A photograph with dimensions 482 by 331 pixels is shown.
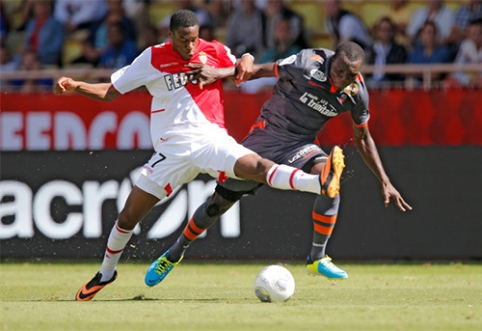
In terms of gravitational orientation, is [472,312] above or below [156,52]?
below

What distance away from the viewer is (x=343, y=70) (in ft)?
25.5

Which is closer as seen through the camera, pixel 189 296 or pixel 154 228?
pixel 189 296

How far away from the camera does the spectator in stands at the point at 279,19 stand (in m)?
14.1

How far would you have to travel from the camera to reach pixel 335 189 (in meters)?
6.96

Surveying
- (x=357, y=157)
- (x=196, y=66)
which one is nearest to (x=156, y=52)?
(x=196, y=66)

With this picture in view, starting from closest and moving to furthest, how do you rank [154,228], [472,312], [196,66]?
1. [472,312]
2. [196,66]
3. [154,228]

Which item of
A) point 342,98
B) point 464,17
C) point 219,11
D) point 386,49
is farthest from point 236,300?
point 219,11

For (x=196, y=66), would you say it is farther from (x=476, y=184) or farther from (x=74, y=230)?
(x=476, y=184)

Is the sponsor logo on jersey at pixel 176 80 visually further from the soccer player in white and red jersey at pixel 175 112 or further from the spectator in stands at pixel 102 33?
the spectator in stands at pixel 102 33

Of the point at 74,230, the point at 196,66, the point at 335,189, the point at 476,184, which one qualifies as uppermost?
the point at 196,66

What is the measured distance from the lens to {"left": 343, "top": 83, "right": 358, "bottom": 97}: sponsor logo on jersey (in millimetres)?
8109

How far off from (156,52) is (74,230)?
13.7 feet

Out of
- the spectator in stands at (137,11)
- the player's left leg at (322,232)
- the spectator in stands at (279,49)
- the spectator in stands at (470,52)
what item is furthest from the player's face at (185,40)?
the spectator in stands at (137,11)

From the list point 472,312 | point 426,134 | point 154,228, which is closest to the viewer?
point 472,312
